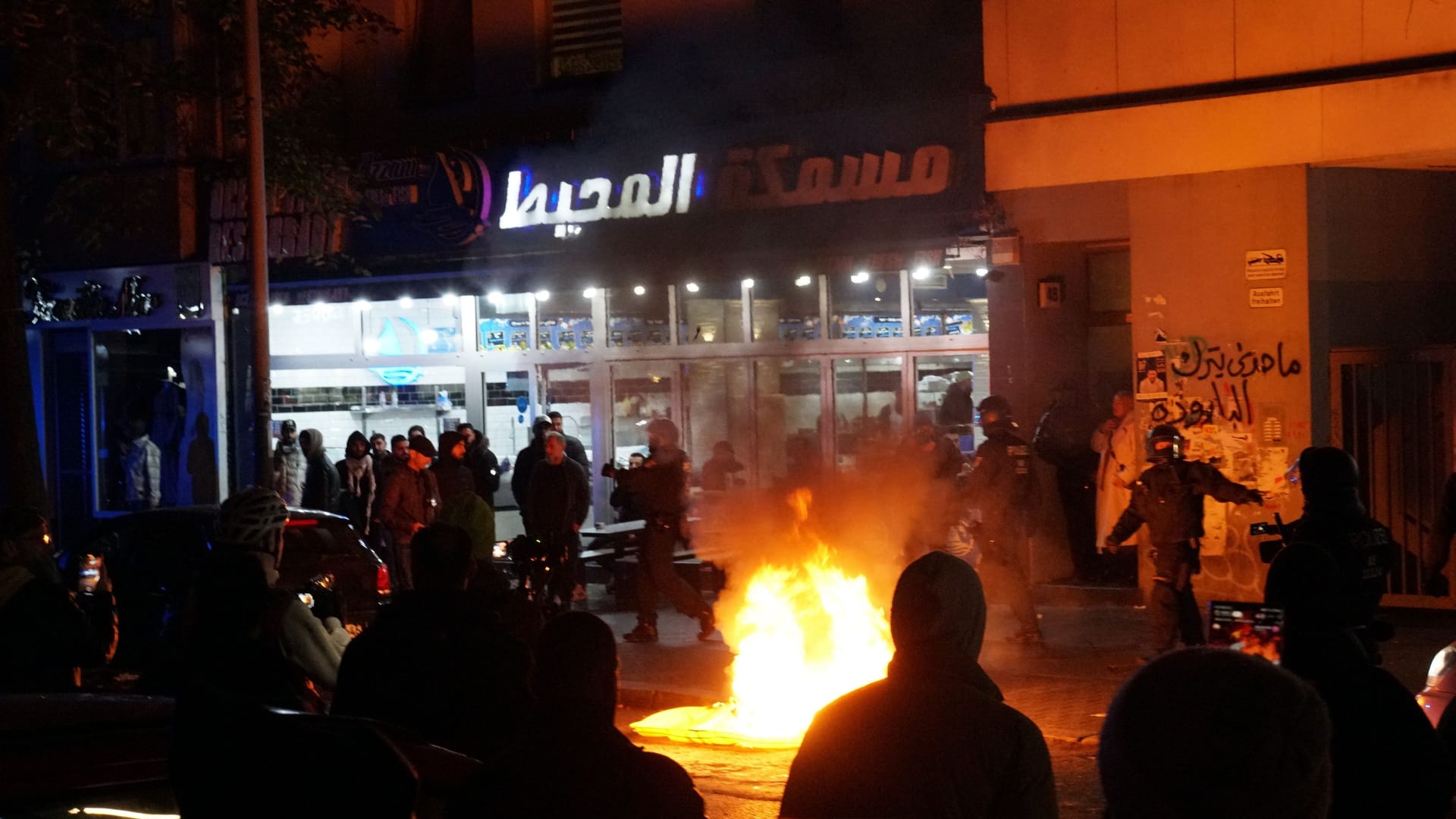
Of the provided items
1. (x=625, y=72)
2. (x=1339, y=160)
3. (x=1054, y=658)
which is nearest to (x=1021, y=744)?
(x=1054, y=658)

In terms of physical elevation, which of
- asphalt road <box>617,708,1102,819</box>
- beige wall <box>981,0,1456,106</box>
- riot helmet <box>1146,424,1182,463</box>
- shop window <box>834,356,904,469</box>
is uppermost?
beige wall <box>981,0,1456,106</box>

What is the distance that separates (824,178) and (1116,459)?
13.9 ft

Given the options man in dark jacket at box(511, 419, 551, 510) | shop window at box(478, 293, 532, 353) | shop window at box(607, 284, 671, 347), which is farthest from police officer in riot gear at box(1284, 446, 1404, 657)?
shop window at box(478, 293, 532, 353)

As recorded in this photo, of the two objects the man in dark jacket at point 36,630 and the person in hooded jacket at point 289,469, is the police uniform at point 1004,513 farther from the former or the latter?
the person in hooded jacket at point 289,469

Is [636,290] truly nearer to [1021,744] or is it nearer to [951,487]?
[951,487]

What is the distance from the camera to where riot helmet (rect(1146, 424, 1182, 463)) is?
10.4m

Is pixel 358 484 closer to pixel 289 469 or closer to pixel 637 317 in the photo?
pixel 289 469

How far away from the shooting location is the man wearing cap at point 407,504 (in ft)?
47.2

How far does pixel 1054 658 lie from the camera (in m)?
11.2

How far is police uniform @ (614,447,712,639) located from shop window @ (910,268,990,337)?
14.5 ft

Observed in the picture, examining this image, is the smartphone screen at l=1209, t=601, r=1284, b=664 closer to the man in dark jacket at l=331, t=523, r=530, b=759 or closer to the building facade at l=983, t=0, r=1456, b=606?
the man in dark jacket at l=331, t=523, r=530, b=759

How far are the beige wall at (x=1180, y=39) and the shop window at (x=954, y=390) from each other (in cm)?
308

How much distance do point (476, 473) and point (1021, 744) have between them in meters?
14.2

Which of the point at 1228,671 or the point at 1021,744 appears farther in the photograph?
the point at 1021,744
